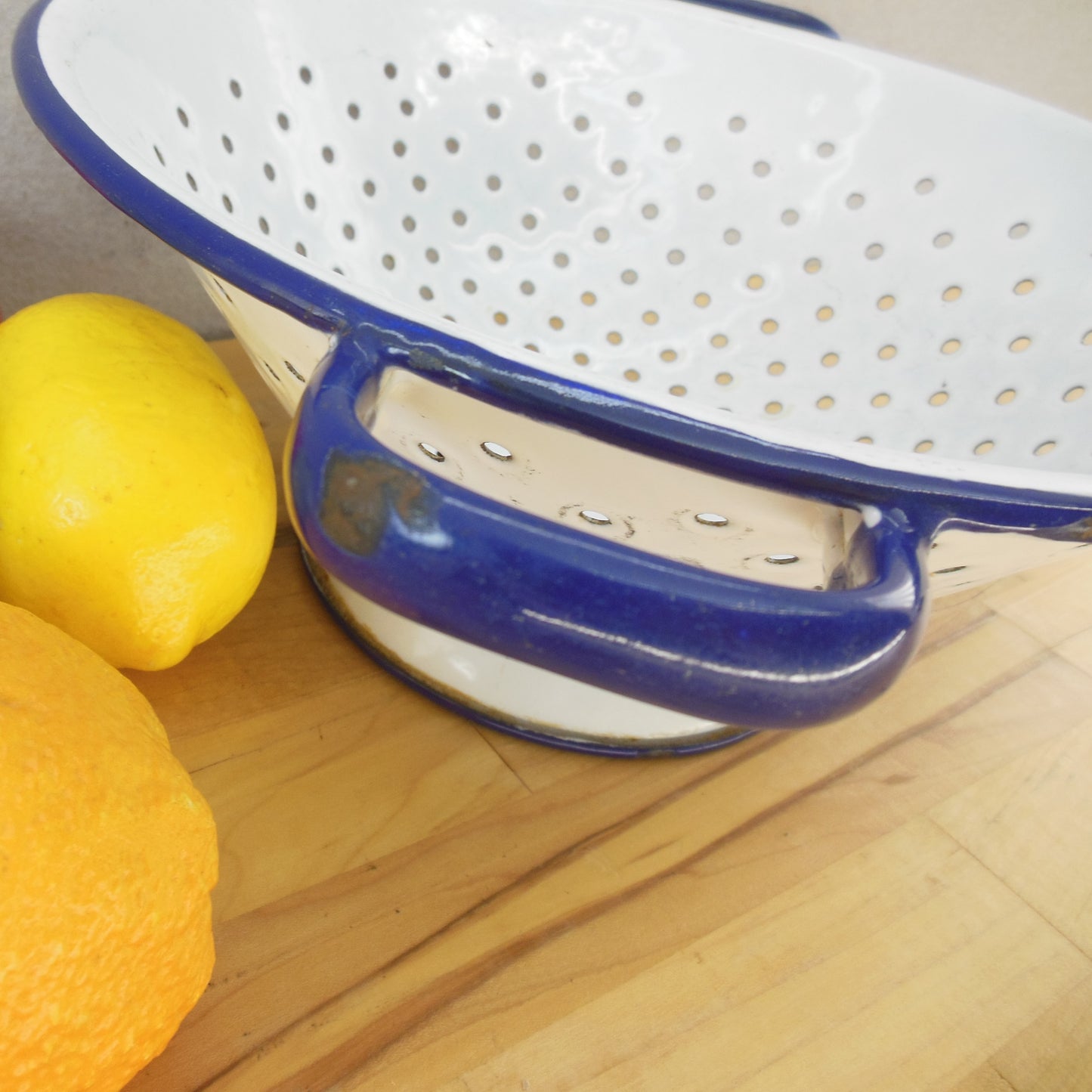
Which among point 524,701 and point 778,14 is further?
point 778,14

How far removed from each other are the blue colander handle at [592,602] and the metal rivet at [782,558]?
7 centimetres

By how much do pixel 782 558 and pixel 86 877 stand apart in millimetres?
→ 176

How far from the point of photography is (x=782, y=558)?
0.23 m

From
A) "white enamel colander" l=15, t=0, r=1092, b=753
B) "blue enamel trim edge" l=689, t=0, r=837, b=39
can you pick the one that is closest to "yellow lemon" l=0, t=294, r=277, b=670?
"white enamel colander" l=15, t=0, r=1092, b=753

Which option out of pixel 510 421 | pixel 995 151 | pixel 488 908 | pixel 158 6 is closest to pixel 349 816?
pixel 488 908

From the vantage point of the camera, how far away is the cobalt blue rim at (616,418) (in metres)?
0.16

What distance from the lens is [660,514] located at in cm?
21

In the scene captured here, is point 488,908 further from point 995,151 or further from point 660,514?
point 995,151

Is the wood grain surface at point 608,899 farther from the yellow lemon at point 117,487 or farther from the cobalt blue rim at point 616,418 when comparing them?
the cobalt blue rim at point 616,418

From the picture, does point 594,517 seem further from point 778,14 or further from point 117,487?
point 778,14

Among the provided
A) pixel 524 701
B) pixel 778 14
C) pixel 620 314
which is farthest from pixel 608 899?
pixel 778 14

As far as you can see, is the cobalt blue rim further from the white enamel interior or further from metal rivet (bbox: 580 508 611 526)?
the white enamel interior

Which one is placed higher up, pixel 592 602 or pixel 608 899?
pixel 592 602

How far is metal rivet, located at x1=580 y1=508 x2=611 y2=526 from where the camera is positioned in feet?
0.74
